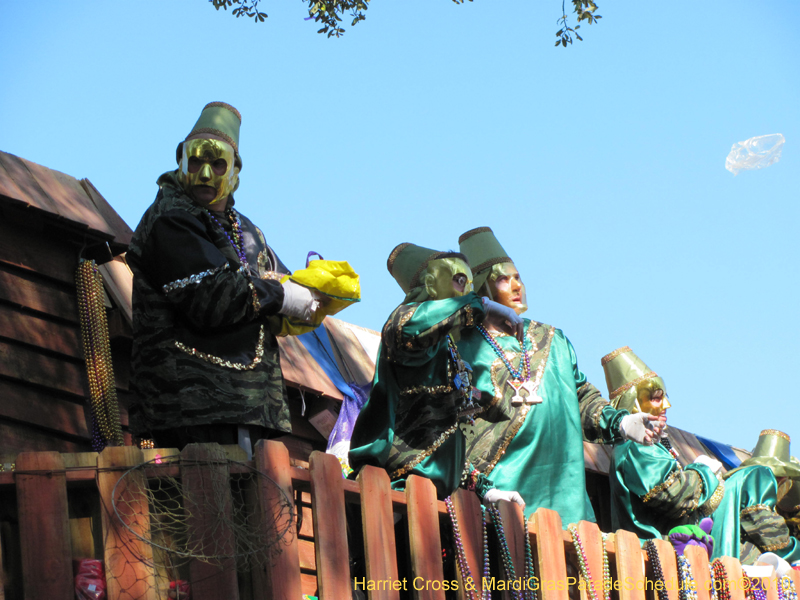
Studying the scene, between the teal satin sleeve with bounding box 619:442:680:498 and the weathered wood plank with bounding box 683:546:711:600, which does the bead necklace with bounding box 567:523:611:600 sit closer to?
the weathered wood plank with bounding box 683:546:711:600

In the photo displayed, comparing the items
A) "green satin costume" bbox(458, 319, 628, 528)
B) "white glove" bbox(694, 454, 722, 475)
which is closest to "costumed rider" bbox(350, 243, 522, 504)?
"green satin costume" bbox(458, 319, 628, 528)

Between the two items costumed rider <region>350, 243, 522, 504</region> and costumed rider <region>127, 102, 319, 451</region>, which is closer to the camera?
costumed rider <region>127, 102, 319, 451</region>

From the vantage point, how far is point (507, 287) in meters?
5.81

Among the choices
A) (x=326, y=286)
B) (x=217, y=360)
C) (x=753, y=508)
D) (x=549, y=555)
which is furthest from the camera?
(x=753, y=508)

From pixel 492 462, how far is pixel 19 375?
6.75 feet

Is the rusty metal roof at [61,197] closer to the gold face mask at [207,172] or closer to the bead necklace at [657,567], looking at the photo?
the gold face mask at [207,172]

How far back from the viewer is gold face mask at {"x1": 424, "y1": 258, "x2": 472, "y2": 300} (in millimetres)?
4672

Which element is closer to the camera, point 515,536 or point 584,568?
point 515,536

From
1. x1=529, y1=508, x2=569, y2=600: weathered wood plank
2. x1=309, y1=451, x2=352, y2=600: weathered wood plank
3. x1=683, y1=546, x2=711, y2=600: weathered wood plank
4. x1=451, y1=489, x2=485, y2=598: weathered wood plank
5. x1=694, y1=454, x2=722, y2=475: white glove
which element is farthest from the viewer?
x1=694, y1=454, x2=722, y2=475: white glove

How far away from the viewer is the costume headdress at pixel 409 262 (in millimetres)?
4832

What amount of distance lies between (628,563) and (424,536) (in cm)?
134

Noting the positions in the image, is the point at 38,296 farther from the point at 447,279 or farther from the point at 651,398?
the point at 651,398

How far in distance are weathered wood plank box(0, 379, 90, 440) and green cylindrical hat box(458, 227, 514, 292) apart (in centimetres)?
211

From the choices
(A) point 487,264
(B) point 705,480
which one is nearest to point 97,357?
(A) point 487,264
